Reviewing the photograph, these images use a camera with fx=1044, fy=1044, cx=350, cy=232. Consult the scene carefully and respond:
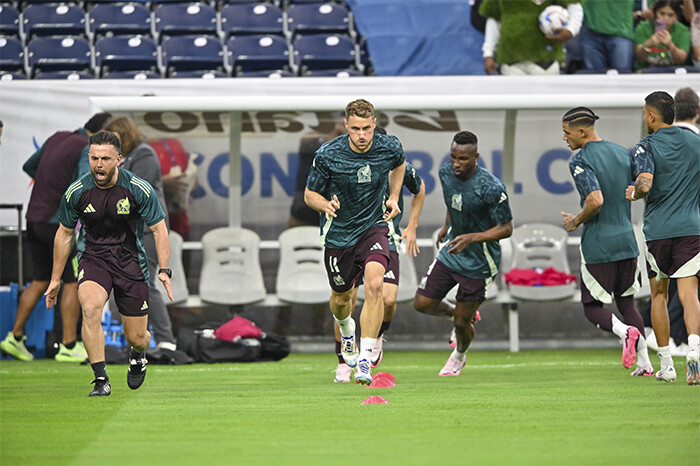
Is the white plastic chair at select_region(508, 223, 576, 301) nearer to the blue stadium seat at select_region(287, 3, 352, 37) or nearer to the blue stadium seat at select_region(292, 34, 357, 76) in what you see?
the blue stadium seat at select_region(292, 34, 357, 76)

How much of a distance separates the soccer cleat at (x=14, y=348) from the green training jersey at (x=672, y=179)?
7133 mm

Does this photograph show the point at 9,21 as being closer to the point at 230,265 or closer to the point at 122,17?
the point at 122,17

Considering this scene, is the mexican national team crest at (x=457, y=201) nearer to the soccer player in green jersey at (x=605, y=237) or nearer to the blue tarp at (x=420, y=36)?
the soccer player in green jersey at (x=605, y=237)

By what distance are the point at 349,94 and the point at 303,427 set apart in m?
7.35

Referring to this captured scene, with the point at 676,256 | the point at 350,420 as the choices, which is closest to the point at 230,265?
the point at 676,256

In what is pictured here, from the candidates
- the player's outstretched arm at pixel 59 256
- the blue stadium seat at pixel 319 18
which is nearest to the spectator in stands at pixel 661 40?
the blue stadium seat at pixel 319 18

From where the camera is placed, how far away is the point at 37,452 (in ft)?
17.8

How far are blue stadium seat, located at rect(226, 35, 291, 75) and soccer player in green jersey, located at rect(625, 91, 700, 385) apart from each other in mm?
7841

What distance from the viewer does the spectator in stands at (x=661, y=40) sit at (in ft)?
47.6

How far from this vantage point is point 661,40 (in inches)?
571

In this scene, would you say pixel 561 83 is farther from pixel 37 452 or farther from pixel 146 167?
pixel 37 452

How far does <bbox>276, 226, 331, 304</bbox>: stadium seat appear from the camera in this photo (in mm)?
12750

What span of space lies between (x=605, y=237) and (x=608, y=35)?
660 centimetres

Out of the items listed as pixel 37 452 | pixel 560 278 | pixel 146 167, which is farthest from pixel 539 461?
pixel 560 278
